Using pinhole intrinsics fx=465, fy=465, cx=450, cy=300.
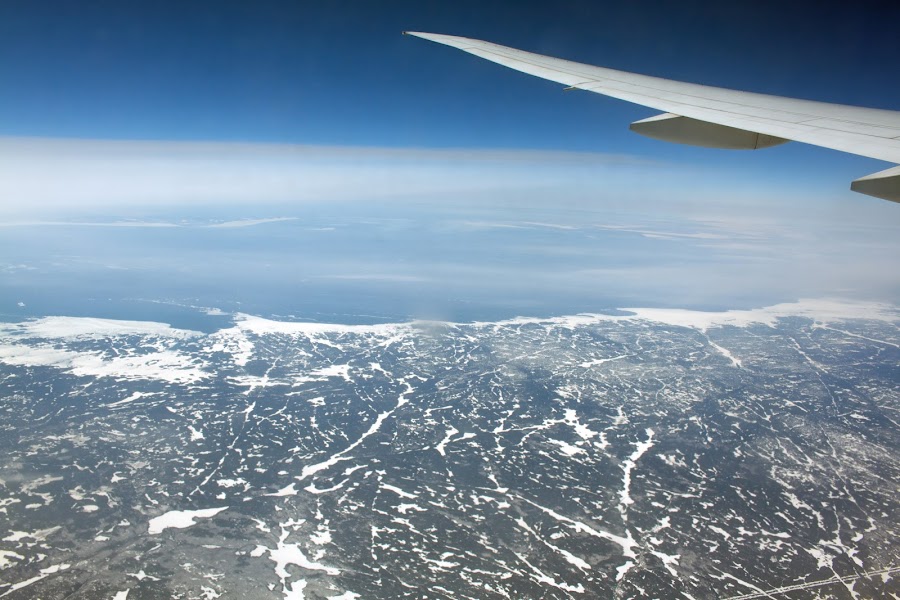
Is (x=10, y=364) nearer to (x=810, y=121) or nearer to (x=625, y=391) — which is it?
(x=625, y=391)

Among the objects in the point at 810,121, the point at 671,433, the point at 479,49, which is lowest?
the point at 671,433

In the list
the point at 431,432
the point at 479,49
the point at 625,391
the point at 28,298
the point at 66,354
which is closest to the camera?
the point at 479,49

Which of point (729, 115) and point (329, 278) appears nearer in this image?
point (729, 115)

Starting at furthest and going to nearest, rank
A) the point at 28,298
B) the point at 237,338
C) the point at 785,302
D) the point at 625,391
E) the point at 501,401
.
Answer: the point at 785,302 → the point at 28,298 → the point at 237,338 → the point at 625,391 → the point at 501,401

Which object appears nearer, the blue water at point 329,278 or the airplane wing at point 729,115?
the airplane wing at point 729,115

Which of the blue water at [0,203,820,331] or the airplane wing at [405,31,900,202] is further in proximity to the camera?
the blue water at [0,203,820,331]

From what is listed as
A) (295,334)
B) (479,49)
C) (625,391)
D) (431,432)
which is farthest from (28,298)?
(479,49)

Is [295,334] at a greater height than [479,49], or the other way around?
[479,49]

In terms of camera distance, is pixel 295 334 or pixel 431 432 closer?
pixel 431 432
